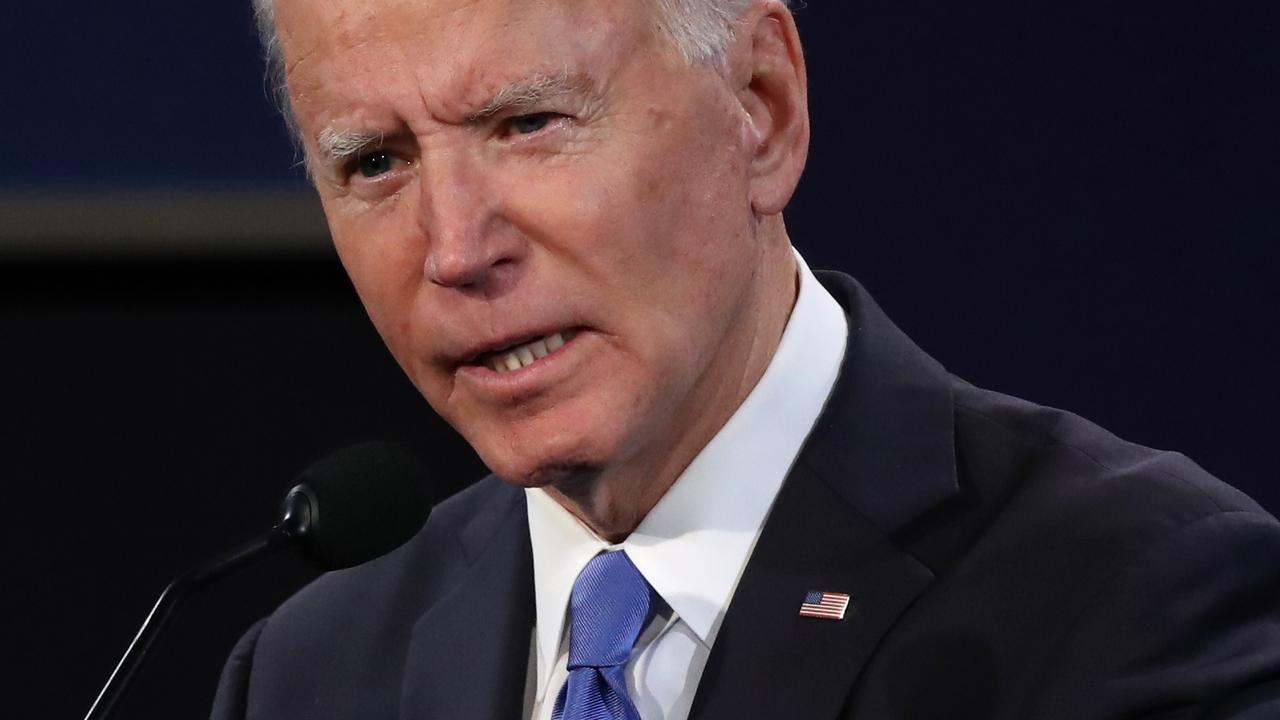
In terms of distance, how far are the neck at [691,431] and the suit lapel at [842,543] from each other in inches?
3.1

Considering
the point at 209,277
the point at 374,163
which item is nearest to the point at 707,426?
the point at 374,163

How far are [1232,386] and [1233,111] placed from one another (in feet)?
1.09

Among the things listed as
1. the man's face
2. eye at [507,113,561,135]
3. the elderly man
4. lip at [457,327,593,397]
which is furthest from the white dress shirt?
eye at [507,113,561,135]

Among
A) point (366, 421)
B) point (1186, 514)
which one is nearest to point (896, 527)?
point (1186, 514)

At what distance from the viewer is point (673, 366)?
151 centimetres

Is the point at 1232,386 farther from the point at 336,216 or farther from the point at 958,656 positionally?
the point at 336,216

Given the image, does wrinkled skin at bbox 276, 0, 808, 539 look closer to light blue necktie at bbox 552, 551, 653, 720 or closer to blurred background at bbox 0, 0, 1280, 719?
light blue necktie at bbox 552, 551, 653, 720

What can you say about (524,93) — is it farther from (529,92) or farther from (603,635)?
(603,635)

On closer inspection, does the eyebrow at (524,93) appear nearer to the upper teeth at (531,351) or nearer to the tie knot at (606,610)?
the upper teeth at (531,351)

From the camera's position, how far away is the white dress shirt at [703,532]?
5.22 feet

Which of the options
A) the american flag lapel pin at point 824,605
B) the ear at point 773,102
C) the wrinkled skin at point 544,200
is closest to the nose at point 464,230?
the wrinkled skin at point 544,200

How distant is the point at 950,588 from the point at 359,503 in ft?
1.61

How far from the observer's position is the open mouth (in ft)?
4.86

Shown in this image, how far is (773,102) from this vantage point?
1.62 m
